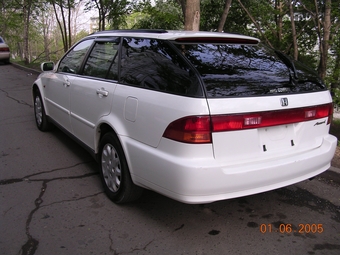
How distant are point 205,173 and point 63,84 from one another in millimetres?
2844

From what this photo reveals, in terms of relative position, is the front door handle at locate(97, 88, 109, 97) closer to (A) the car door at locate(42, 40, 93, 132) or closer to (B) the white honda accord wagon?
(B) the white honda accord wagon

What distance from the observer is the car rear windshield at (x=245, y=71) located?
2521mm

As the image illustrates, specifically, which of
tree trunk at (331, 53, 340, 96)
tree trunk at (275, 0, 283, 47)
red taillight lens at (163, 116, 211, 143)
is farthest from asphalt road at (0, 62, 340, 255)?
tree trunk at (275, 0, 283, 47)

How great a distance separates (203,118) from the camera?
235cm

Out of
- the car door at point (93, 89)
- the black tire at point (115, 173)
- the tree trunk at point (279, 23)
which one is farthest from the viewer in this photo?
the tree trunk at point (279, 23)

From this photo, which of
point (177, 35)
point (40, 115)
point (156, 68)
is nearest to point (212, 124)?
point (156, 68)

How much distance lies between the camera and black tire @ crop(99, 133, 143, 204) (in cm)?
304

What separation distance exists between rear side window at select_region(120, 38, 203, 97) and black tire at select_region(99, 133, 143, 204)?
642 mm

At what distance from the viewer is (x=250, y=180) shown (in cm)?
252

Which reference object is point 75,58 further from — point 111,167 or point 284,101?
point 284,101

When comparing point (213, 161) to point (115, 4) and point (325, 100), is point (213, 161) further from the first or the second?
point (115, 4)

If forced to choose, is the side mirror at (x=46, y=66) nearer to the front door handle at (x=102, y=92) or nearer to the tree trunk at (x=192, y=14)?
the front door handle at (x=102, y=92)

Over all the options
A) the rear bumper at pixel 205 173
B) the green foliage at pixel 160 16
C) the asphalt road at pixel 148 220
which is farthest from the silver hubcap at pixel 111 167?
the green foliage at pixel 160 16

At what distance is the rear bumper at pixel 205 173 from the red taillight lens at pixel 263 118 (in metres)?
0.27
